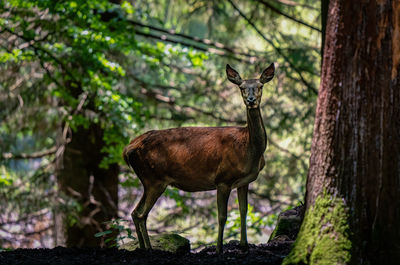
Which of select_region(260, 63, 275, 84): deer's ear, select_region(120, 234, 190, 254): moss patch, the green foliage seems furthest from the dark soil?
the green foliage

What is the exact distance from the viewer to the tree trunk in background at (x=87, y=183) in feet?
36.9

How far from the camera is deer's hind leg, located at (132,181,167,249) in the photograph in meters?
5.88

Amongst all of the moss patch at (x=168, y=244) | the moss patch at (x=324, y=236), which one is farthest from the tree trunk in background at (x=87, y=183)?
the moss patch at (x=324, y=236)

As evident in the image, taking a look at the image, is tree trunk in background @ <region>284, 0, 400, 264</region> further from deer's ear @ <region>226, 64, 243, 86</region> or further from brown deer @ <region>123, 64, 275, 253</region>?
deer's ear @ <region>226, 64, 243, 86</region>

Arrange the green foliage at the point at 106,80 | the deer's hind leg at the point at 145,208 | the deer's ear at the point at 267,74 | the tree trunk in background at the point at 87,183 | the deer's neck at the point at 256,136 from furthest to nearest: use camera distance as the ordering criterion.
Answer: the tree trunk in background at the point at 87,183 < the green foliage at the point at 106,80 < the deer's hind leg at the point at 145,208 < the deer's ear at the point at 267,74 < the deer's neck at the point at 256,136

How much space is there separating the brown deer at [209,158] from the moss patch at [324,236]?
1117mm

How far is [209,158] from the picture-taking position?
5.64 metres

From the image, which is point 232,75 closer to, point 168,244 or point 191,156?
point 191,156

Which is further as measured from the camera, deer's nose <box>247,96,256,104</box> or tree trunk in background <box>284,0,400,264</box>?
deer's nose <box>247,96,256,104</box>

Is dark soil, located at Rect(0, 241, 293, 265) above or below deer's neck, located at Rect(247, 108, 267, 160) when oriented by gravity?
below

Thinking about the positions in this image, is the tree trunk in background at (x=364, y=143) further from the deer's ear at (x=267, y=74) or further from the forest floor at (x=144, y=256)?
the deer's ear at (x=267, y=74)

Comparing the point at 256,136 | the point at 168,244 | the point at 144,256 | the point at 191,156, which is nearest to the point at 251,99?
the point at 256,136

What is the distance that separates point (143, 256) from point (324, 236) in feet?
6.19

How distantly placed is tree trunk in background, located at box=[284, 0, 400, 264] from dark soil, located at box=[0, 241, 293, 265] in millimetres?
793
